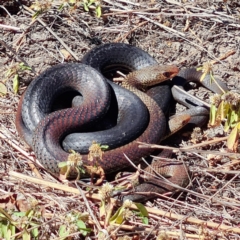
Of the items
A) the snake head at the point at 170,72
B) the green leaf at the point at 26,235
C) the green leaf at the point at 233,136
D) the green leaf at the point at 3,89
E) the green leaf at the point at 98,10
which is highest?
the green leaf at the point at 98,10

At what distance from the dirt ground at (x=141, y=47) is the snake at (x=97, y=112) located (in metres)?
0.21

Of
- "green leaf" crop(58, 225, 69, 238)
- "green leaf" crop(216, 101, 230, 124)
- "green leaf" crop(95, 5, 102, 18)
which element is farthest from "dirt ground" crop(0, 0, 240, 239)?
"green leaf" crop(216, 101, 230, 124)

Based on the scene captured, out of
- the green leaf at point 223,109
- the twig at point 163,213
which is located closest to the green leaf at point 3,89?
the twig at point 163,213

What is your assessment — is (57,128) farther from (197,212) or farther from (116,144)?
(197,212)

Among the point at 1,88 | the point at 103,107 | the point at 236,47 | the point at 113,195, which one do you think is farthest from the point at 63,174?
the point at 236,47

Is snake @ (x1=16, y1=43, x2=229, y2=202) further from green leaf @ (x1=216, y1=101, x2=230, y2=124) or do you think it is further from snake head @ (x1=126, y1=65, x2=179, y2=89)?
green leaf @ (x1=216, y1=101, x2=230, y2=124)

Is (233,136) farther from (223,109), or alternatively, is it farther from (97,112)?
(97,112)

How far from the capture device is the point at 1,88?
16.9 ft

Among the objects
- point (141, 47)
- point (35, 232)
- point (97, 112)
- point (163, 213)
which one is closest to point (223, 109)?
point (163, 213)

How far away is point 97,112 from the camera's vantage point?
15.6 feet

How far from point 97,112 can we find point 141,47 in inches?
56.6

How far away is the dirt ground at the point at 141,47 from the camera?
153 inches

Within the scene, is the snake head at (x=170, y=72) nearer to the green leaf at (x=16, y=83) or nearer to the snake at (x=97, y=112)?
the snake at (x=97, y=112)

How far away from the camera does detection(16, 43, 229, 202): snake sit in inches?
175
